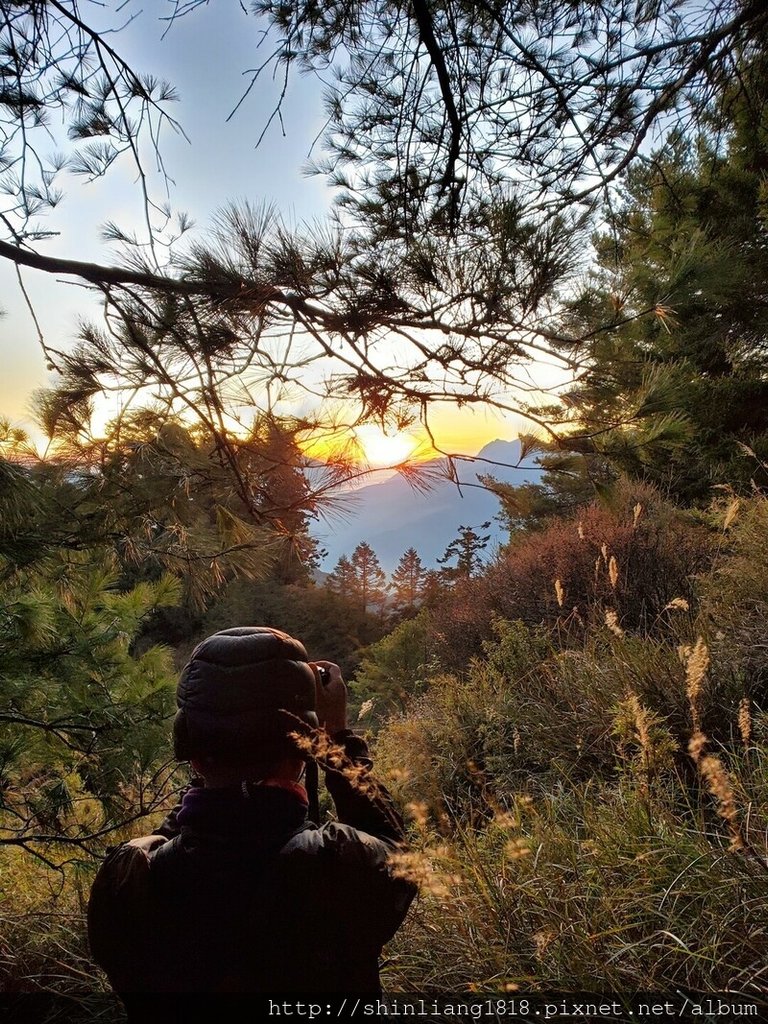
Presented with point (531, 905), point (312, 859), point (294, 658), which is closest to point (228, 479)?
point (294, 658)

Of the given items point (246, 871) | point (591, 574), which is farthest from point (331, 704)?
point (591, 574)

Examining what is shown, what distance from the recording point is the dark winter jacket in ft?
3.11

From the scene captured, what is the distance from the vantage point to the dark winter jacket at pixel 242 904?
948 millimetres

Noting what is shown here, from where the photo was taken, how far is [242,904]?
0.97 meters

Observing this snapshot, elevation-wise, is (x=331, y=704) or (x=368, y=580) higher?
(x=331, y=704)

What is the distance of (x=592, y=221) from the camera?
2059mm

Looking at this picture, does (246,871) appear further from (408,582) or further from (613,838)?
(408,582)

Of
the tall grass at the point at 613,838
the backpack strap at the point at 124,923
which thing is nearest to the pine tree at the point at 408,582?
the tall grass at the point at 613,838

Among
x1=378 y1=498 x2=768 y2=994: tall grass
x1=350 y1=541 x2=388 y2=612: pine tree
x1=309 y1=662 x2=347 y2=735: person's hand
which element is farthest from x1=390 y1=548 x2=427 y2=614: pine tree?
x1=309 y1=662 x2=347 y2=735: person's hand

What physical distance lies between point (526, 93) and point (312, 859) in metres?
2.61

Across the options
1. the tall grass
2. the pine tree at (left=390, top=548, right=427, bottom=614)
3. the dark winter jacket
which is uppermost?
the dark winter jacket

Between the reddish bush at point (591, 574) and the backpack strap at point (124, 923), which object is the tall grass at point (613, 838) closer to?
the backpack strap at point (124, 923)

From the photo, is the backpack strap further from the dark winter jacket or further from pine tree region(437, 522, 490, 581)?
pine tree region(437, 522, 490, 581)

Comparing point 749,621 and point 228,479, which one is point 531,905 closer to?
point 228,479
